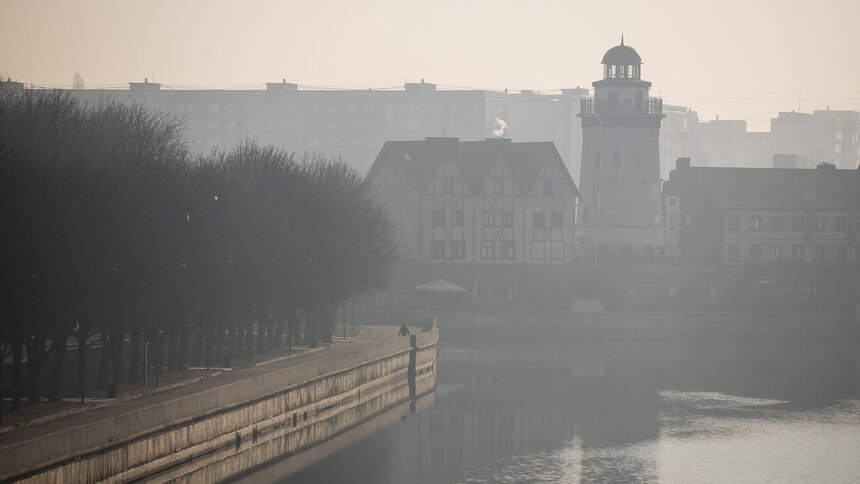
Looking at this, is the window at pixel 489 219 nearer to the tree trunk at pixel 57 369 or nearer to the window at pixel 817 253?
the window at pixel 817 253

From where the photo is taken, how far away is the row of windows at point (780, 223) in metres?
130

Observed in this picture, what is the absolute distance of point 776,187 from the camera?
134250mm

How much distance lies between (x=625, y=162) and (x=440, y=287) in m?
22.5

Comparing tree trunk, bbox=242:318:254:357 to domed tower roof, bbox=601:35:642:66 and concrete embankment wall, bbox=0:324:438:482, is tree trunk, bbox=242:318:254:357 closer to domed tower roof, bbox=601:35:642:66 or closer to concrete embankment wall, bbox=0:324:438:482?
concrete embankment wall, bbox=0:324:438:482

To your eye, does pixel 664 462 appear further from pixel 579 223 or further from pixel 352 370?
pixel 579 223

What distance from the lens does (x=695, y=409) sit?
7669 cm

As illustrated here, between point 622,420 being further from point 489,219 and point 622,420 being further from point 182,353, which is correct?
point 489,219

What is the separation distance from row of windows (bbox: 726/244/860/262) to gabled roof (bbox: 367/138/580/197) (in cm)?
1716

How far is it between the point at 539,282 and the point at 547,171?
32.5 feet

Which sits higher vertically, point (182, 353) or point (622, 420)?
point (182, 353)

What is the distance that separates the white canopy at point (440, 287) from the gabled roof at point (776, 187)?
29.6 metres

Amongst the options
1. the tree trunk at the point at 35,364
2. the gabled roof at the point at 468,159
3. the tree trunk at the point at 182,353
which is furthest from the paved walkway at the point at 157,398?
the gabled roof at the point at 468,159

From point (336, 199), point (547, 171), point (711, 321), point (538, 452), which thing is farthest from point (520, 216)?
point (538, 452)

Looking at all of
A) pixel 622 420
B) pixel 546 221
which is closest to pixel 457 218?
pixel 546 221
